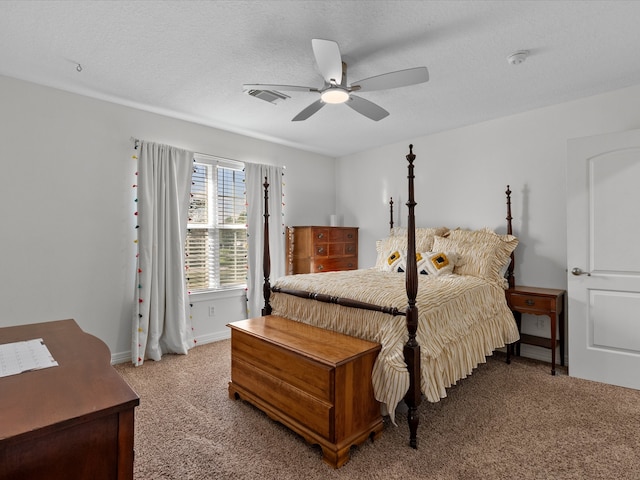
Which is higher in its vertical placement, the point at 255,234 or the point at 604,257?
the point at 255,234

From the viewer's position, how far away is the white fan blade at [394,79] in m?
2.16

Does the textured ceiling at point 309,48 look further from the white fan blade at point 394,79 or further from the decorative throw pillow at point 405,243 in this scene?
the decorative throw pillow at point 405,243

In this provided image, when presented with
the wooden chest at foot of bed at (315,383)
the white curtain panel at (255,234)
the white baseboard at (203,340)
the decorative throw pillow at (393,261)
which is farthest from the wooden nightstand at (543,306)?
the white baseboard at (203,340)

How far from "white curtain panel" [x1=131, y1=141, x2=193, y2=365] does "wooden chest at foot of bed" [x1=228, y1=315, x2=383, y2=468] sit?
142 cm

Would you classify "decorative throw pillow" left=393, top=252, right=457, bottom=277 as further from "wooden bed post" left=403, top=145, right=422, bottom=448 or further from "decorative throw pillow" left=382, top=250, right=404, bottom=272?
"wooden bed post" left=403, top=145, right=422, bottom=448

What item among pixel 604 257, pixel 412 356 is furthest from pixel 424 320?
pixel 604 257

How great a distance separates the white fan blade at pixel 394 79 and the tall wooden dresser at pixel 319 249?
242 centimetres

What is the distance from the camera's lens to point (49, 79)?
2.87m

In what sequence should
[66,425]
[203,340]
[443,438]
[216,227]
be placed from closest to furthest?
[66,425]
[443,438]
[203,340]
[216,227]

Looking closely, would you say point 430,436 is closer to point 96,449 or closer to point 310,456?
point 310,456

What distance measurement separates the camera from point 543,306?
10.4ft

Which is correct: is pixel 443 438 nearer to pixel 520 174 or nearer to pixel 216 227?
pixel 520 174

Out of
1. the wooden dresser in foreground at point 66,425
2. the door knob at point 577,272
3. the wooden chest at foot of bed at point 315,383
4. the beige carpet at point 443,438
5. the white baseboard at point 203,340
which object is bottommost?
the beige carpet at point 443,438

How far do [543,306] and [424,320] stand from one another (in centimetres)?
163
